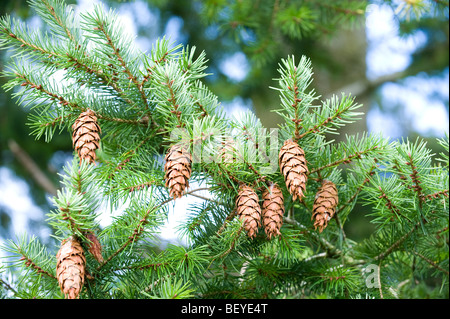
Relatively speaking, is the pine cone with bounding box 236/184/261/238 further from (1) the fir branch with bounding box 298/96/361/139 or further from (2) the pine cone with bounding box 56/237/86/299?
(2) the pine cone with bounding box 56/237/86/299

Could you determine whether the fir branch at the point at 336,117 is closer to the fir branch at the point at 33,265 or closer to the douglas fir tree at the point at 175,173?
the douglas fir tree at the point at 175,173

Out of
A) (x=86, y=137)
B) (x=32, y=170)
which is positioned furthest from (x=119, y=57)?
(x=32, y=170)

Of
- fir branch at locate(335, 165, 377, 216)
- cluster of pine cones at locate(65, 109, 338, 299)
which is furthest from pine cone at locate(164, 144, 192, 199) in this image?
fir branch at locate(335, 165, 377, 216)

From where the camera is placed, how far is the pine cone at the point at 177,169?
70 centimetres

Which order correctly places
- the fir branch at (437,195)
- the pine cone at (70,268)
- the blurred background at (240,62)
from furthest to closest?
the blurred background at (240,62) → the fir branch at (437,195) → the pine cone at (70,268)

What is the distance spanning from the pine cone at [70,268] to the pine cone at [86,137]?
14 cm

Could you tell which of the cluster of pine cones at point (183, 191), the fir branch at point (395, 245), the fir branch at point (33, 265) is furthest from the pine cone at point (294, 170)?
the fir branch at point (33, 265)

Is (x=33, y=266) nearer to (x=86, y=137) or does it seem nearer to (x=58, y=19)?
(x=86, y=137)

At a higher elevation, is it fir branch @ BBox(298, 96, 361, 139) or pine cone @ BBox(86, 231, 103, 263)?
fir branch @ BBox(298, 96, 361, 139)

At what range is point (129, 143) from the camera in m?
0.89

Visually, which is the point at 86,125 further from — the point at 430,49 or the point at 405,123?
the point at 405,123

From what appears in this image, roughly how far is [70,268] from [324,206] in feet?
1.42

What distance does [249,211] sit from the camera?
0.71 metres

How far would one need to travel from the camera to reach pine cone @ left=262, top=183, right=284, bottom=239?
2.43 feet
